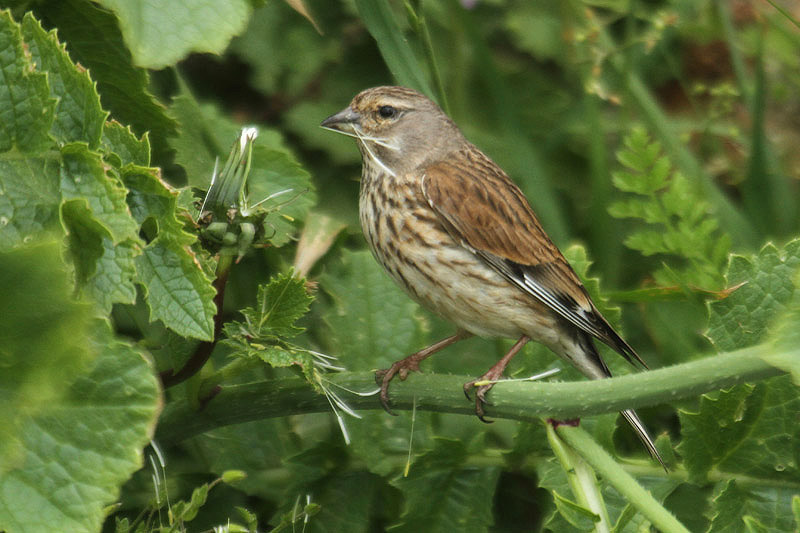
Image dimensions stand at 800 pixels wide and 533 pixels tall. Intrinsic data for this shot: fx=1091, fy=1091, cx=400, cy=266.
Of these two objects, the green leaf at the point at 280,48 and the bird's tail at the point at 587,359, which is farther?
the green leaf at the point at 280,48

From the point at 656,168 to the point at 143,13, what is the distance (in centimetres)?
176

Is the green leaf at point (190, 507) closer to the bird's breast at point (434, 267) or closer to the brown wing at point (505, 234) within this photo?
the bird's breast at point (434, 267)

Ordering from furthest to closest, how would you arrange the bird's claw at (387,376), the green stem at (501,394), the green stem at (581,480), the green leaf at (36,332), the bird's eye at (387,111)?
the bird's eye at (387,111)
the bird's claw at (387,376)
the green stem at (581,480)
the green stem at (501,394)
the green leaf at (36,332)

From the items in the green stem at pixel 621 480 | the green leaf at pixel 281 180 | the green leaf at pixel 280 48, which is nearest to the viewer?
the green stem at pixel 621 480

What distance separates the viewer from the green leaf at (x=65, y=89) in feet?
6.40

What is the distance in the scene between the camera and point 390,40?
114 inches

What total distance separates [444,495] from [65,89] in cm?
135

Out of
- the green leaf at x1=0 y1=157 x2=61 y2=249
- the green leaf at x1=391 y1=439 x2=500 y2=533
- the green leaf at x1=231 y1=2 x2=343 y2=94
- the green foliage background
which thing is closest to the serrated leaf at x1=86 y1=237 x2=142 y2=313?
the green foliage background

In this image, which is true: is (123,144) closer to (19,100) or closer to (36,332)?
(19,100)

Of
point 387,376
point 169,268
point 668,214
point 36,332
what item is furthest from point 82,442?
point 668,214

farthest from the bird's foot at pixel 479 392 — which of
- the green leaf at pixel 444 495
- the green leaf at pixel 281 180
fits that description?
the green leaf at pixel 281 180

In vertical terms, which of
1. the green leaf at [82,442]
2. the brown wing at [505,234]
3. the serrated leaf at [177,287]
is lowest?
the brown wing at [505,234]

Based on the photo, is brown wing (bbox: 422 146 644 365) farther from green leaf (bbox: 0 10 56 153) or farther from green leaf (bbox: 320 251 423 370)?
green leaf (bbox: 0 10 56 153)

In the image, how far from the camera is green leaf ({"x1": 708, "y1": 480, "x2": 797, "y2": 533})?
8.14ft
